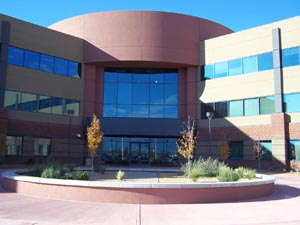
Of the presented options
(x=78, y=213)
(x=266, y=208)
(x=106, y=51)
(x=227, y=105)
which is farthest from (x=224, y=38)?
(x=78, y=213)

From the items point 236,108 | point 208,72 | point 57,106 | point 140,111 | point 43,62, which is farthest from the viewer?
point 140,111

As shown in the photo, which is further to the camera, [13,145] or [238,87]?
[238,87]

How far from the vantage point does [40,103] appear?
35031mm

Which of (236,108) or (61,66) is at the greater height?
(61,66)

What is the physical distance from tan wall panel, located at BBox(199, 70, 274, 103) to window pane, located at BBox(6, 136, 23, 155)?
58.6ft

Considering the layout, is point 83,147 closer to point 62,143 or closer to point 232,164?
point 62,143

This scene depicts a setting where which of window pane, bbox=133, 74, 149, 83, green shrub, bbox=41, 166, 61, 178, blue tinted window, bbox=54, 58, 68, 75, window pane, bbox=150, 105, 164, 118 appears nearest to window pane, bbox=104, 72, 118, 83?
window pane, bbox=133, 74, 149, 83

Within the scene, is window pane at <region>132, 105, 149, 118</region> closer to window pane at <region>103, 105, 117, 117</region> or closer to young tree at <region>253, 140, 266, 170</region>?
window pane at <region>103, 105, 117, 117</region>

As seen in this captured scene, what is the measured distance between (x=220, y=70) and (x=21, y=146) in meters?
20.0

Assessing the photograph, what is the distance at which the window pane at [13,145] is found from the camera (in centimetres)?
3252

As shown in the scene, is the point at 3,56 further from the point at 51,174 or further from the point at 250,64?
the point at 250,64

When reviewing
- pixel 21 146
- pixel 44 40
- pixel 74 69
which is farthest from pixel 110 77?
pixel 21 146

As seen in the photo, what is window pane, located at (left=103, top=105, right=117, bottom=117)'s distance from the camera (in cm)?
3925

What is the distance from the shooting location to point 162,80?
131 ft
